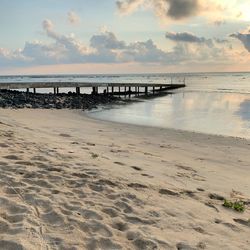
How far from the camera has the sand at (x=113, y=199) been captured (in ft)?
15.2

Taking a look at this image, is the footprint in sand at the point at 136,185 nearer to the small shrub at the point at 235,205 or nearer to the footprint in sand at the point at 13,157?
the small shrub at the point at 235,205

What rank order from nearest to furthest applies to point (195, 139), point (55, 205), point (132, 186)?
point (55, 205) → point (132, 186) → point (195, 139)

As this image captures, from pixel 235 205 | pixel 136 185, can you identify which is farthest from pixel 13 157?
pixel 235 205

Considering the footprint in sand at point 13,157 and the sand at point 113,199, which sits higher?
the footprint in sand at point 13,157

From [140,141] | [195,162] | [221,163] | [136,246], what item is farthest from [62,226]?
[140,141]

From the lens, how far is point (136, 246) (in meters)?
4.51

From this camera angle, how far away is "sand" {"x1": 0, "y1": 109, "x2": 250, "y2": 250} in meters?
4.64

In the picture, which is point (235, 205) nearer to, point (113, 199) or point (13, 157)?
point (113, 199)

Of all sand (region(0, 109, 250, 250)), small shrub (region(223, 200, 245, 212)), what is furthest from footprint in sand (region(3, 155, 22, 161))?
small shrub (region(223, 200, 245, 212))

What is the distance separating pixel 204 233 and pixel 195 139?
10686mm

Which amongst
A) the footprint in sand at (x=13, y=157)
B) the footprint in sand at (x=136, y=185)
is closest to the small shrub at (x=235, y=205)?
the footprint in sand at (x=136, y=185)

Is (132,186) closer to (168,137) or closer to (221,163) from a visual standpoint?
(221,163)

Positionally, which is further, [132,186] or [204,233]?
[132,186]

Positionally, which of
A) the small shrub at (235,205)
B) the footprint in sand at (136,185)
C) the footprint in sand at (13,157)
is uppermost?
the footprint in sand at (13,157)
